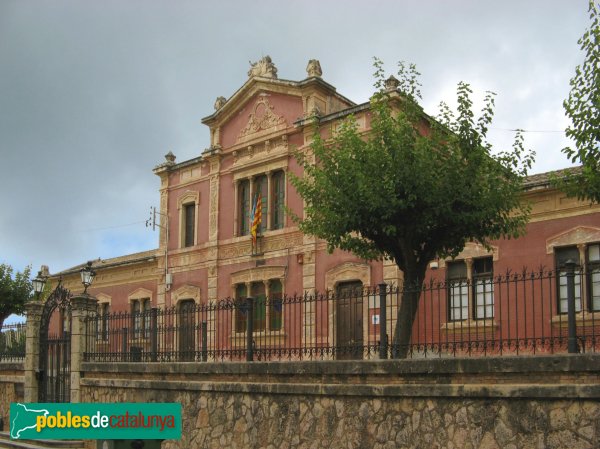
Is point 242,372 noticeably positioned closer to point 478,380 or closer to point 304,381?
point 304,381

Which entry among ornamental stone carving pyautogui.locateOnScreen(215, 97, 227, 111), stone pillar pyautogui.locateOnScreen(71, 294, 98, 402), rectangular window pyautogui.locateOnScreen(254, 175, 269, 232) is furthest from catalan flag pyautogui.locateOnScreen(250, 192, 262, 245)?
stone pillar pyautogui.locateOnScreen(71, 294, 98, 402)

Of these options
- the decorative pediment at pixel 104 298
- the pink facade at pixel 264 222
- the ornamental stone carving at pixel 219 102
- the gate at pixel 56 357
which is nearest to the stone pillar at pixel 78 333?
the gate at pixel 56 357

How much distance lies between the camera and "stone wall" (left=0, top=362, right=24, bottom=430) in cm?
1888

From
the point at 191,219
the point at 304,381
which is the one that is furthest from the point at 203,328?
the point at 191,219

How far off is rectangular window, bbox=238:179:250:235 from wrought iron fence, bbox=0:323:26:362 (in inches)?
333

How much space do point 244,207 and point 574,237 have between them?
452 inches

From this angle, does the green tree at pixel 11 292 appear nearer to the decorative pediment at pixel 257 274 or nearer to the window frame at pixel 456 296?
the decorative pediment at pixel 257 274

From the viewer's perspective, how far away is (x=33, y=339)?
18438mm

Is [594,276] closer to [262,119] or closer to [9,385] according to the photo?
[262,119]

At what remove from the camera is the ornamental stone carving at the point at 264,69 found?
1007 inches

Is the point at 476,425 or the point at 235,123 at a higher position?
the point at 235,123

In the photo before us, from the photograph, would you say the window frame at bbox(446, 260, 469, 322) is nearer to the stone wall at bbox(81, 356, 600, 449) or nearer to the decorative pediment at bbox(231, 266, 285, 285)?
the decorative pediment at bbox(231, 266, 285, 285)

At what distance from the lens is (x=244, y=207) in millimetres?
25969

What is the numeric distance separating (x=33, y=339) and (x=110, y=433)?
12196mm
